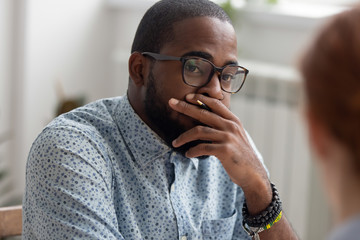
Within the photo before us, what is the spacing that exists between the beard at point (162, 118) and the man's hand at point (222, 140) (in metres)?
0.04

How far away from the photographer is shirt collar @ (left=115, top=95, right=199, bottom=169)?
1.54 meters

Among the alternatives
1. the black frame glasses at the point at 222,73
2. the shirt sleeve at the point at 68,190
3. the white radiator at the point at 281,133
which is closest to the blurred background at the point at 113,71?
the white radiator at the point at 281,133

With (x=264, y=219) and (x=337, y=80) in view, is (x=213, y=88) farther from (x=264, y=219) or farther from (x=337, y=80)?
(x=337, y=80)

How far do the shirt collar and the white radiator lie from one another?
141 cm

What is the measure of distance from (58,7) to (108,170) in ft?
6.79

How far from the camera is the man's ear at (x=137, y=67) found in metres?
1.60

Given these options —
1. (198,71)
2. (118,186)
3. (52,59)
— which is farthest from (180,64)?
(52,59)

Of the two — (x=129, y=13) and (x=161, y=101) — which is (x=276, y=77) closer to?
(x=129, y=13)

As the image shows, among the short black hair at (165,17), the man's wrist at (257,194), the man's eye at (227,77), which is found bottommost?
the man's wrist at (257,194)

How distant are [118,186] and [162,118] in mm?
199

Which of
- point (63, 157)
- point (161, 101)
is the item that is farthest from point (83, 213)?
point (161, 101)

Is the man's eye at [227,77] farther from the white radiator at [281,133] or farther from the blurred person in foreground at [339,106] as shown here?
the white radiator at [281,133]

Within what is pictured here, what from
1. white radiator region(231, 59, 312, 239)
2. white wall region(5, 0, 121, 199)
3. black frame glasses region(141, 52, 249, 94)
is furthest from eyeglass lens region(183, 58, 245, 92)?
white wall region(5, 0, 121, 199)

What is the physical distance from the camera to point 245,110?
10.1 feet
